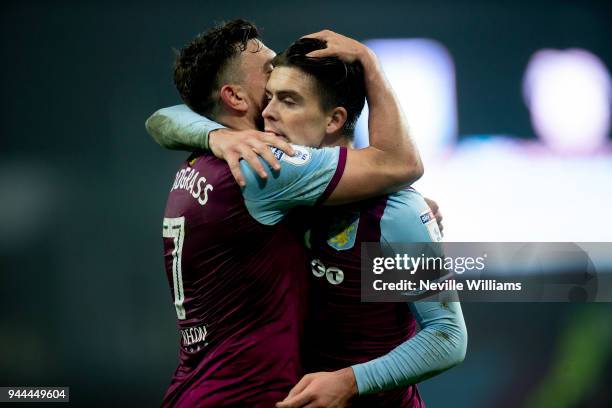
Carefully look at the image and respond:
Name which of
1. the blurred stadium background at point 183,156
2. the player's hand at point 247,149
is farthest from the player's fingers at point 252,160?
the blurred stadium background at point 183,156

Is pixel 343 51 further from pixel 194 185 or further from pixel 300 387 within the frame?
pixel 300 387

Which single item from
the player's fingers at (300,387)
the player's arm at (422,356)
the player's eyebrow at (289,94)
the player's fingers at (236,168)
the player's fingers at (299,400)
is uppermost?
the player's eyebrow at (289,94)

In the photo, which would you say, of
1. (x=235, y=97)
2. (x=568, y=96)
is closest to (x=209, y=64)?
(x=235, y=97)

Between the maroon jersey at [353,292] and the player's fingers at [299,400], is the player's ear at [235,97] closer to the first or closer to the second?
the maroon jersey at [353,292]

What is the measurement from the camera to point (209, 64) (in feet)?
6.83

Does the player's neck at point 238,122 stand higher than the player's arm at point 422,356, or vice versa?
the player's neck at point 238,122

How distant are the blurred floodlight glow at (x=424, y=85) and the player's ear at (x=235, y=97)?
1.86m

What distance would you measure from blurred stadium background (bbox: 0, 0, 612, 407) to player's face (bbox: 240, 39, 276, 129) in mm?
1854

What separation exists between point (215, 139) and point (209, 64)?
12.9 inches

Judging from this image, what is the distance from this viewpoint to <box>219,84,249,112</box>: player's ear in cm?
207

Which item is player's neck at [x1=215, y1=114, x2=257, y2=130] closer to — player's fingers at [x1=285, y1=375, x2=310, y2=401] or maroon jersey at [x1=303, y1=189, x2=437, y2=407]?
maroon jersey at [x1=303, y1=189, x2=437, y2=407]

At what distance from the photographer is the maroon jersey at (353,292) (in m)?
1.75

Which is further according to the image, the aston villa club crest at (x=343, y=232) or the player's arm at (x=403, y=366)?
the aston villa club crest at (x=343, y=232)

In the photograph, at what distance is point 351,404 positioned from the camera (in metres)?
1.81
